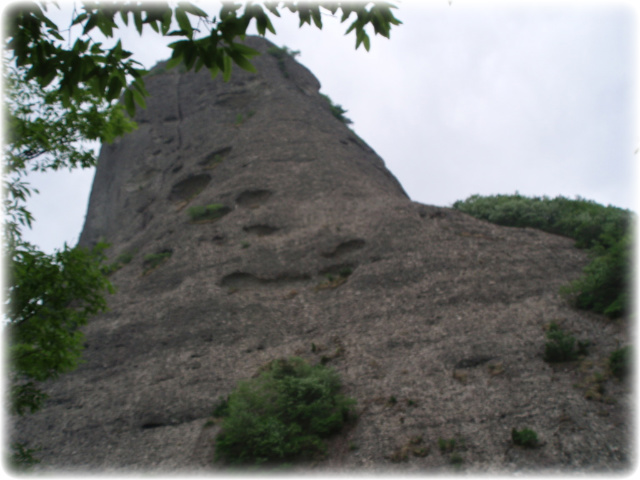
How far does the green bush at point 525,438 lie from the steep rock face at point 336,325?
0.68 feet

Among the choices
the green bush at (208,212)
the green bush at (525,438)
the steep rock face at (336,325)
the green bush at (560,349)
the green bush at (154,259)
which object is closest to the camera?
the green bush at (525,438)

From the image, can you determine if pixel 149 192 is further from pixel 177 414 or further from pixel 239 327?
pixel 177 414

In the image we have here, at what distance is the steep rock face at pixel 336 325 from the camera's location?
454 inches

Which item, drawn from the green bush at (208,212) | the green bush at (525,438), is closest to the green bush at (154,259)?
the green bush at (208,212)

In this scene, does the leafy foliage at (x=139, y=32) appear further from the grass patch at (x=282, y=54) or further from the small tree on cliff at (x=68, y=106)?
the grass patch at (x=282, y=54)

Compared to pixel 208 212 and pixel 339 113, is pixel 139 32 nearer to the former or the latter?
pixel 208 212

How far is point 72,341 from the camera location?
8.36m

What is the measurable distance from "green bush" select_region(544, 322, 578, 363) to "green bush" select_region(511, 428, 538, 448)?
119 inches

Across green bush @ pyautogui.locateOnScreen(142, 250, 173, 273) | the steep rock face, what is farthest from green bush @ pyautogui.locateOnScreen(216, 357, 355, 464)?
green bush @ pyautogui.locateOnScreen(142, 250, 173, 273)

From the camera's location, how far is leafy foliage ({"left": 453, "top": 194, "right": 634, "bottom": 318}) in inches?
571

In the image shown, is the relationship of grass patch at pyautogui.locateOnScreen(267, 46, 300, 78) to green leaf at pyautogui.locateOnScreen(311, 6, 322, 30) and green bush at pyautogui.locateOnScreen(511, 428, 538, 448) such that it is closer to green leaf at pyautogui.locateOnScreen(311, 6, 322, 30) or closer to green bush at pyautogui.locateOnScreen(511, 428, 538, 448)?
green bush at pyautogui.locateOnScreen(511, 428, 538, 448)

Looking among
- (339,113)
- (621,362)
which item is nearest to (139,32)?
(621,362)

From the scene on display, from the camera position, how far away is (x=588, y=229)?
2028 centimetres

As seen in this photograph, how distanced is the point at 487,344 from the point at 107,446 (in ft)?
29.2
